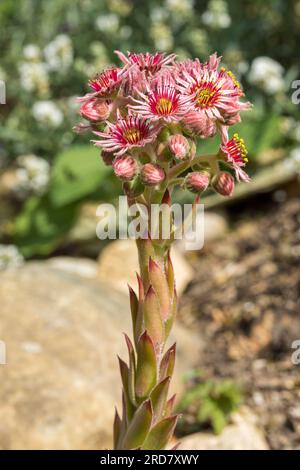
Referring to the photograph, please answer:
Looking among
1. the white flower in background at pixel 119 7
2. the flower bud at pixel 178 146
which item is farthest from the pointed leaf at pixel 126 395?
the white flower in background at pixel 119 7

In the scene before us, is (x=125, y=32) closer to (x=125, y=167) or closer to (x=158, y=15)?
(x=158, y=15)

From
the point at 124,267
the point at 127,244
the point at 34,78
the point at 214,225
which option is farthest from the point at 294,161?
the point at 34,78

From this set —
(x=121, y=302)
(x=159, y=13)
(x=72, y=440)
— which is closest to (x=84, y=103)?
(x=72, y=440)

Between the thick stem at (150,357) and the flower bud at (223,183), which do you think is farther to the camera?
the thick stem at (150,357)

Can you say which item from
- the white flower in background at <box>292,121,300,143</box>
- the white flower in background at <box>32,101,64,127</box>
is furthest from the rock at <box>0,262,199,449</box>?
the white flower in background at <box>292,121,300,143</box>

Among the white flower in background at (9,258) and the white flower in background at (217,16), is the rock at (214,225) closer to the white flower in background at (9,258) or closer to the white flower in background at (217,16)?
the white flower in background at (9,258)

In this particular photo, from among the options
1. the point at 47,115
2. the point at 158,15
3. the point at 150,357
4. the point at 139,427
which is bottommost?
the point at 139,427
